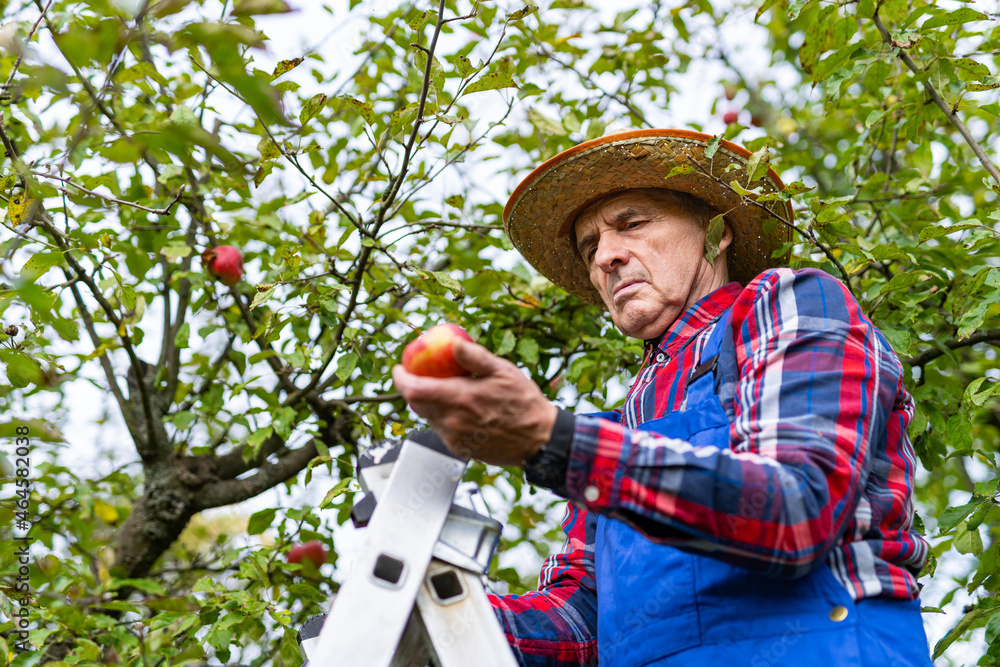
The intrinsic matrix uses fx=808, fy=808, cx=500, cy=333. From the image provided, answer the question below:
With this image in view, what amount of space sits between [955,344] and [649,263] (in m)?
0.98

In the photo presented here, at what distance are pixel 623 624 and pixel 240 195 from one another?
1952mm

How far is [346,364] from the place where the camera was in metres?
2.33

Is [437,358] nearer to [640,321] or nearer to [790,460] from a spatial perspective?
[790,460]

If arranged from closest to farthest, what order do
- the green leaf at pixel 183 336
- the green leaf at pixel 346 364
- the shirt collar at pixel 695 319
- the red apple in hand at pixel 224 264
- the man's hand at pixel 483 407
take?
the man's hand at pixel 483 407 → the shirt collar at pixel 695 319 → the green leaf at pixel 346 364 → the green leaf at pixel 183 336 → the red apple in hand at pixel 224 264

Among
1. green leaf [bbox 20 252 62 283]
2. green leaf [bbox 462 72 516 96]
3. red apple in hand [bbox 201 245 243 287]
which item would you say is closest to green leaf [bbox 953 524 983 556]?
green leaf [bbox 462 72 516 96]

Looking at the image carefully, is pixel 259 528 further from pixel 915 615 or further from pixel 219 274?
pixel 915 615

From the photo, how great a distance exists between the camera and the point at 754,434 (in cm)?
115

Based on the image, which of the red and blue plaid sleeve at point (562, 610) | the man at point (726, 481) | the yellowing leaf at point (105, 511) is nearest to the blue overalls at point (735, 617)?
the man at point (726, 481)

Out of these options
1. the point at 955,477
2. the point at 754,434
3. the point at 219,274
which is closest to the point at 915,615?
the point at 754,434

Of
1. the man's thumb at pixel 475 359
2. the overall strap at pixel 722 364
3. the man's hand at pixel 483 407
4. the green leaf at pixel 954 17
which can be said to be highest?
the green leaf at pixel 954 17

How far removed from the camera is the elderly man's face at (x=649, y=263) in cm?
181

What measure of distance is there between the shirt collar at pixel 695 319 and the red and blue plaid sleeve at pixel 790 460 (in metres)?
0.30

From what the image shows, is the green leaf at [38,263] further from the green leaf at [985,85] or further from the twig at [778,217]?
the green leaf at [985,85]

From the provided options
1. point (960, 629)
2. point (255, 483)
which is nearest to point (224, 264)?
point (255, 483)
